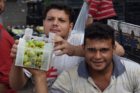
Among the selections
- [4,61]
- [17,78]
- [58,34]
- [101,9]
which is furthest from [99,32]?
[101,9]

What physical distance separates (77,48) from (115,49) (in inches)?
12.9

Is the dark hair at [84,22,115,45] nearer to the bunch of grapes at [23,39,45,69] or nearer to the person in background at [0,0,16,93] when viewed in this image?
the bunch of grapes at [23,39,45,69]

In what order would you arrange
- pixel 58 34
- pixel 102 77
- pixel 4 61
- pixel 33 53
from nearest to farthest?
1. pixel 33 53
2. pixel 102 77
3. pixel 58 34
4. pixel 4 61

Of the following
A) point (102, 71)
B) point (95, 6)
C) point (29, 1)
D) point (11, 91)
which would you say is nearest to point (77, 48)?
point (102, 71)

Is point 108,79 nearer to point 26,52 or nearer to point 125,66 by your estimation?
point 125,66

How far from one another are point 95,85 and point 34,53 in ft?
1.74

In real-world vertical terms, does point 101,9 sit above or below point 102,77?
above

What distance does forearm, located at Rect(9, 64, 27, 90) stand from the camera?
3.06 metres

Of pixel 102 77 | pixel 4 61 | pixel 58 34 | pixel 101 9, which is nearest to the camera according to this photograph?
pixel 102 77

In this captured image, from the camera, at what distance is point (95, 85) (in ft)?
9.96

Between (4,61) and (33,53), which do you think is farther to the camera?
(4,61)

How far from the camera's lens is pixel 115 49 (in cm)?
326

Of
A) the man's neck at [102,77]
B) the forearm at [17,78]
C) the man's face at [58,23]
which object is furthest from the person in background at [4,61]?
the man's neck at [102,77]

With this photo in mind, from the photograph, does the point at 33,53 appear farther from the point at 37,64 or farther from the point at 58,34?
the point at 58,34
